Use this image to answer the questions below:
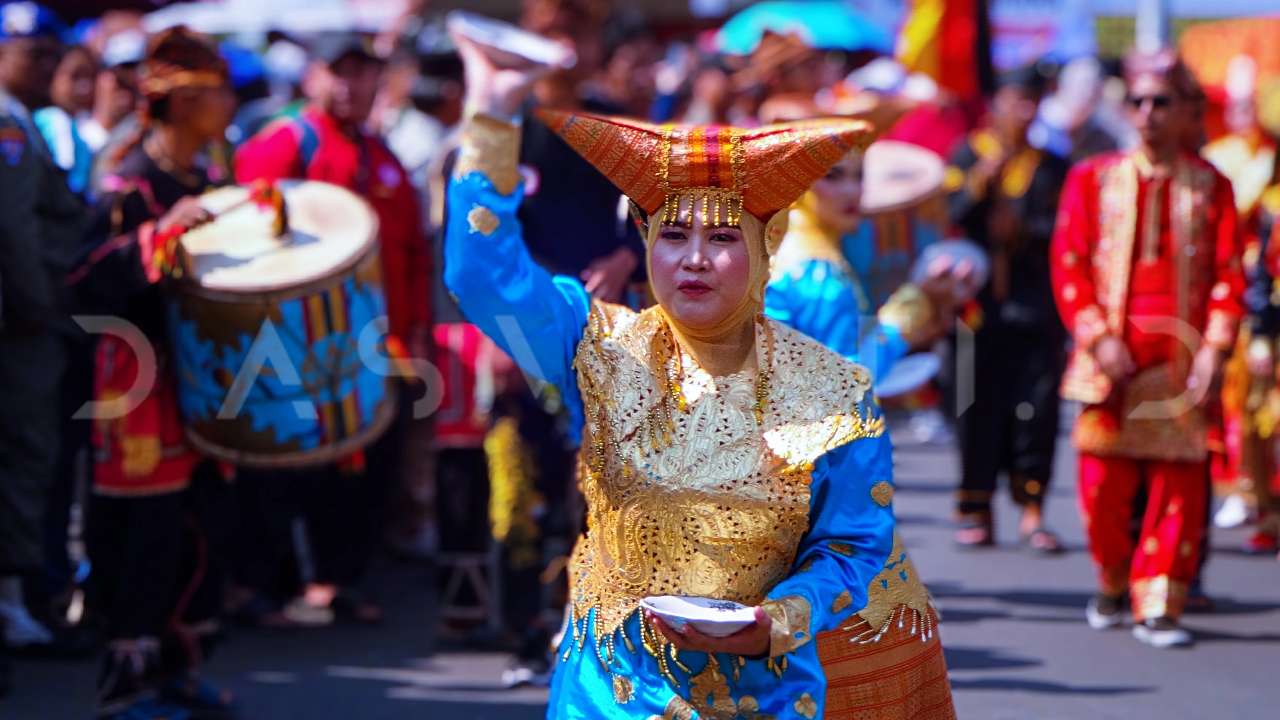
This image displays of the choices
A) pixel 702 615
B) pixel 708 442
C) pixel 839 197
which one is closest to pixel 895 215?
pixel 839 197

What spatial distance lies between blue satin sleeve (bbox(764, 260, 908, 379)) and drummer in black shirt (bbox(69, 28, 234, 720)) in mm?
1957

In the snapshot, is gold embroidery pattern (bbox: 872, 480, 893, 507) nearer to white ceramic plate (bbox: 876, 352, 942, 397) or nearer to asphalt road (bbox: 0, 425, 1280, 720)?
white ceramic plate (bbox: 876, 352, 942, 397)

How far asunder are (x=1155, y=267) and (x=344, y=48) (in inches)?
142

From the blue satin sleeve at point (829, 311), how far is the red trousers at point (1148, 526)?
218 centimetres

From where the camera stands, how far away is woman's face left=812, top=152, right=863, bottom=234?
5.68m

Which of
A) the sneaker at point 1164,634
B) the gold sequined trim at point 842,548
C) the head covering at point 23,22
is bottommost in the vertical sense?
the sneaker at point 1164,634

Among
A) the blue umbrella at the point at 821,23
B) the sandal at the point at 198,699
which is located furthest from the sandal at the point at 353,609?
the blue umbrella at the point at 821,23

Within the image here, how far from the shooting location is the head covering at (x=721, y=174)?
11.6ft

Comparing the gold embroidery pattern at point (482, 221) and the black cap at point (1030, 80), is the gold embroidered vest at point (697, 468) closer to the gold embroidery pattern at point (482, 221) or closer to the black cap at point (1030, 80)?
the gold embroidery pattern at point (482, 221)

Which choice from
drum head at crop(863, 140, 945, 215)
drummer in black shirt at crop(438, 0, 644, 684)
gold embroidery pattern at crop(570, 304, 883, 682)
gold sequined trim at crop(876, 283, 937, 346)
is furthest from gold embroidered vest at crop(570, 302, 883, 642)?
drum head at crop(863, 140, 945, 215)

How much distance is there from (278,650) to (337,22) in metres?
9.07

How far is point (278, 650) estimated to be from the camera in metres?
7.26

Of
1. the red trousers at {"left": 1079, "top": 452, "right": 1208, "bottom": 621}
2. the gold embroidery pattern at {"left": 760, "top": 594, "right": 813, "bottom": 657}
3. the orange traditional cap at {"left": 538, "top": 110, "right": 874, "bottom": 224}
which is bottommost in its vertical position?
the red trousers at {"left": 1079, "top": 452, "right": 1208, "bottom": 621}

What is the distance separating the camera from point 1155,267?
7168 millimetres
